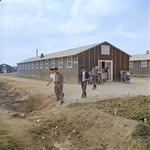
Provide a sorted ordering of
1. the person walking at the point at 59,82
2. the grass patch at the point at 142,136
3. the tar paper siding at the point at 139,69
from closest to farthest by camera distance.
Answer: the grass patch at the point at 142,136 → the person walking at the point at 59,82 → the tar paper siding at the point at 139,69

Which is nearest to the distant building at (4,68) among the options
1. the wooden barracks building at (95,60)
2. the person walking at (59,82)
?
the wooden barracks building at (95,60)

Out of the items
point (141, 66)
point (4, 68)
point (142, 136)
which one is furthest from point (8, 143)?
point (4, 68)

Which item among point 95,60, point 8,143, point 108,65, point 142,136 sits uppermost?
point 95,60

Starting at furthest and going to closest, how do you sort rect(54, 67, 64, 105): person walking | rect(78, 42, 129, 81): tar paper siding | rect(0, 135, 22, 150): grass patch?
1. rect(78, 42, 129, 81): tar paper siding
2. rect(54, 67, 64, 105): person walking
3. rect(0, 135, 22, 150): grass patch

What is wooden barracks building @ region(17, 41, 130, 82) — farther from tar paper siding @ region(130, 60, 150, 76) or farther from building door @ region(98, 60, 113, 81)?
tar paper siding @ region(130, 60, 150, 76)

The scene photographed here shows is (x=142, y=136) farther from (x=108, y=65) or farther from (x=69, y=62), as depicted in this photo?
(x=69, y=62)

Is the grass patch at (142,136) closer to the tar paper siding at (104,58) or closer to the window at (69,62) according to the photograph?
the tar paper siding at (104,58)

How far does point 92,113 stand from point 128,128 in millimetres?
1740

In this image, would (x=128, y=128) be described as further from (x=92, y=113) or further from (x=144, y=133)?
(x=92, y=113)

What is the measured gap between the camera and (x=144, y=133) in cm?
489

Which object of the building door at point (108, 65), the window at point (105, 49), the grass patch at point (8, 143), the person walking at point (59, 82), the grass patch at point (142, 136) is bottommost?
the grass patch at point (8, 143)

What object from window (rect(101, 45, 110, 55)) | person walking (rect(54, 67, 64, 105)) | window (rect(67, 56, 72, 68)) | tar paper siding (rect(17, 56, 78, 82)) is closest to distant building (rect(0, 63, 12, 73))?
tar paper siding (rect(17, 56, 78, 82))

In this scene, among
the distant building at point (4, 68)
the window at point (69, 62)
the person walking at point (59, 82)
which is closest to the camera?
the person walking at point (59, 82)

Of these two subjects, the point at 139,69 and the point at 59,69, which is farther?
the point at 139,69
